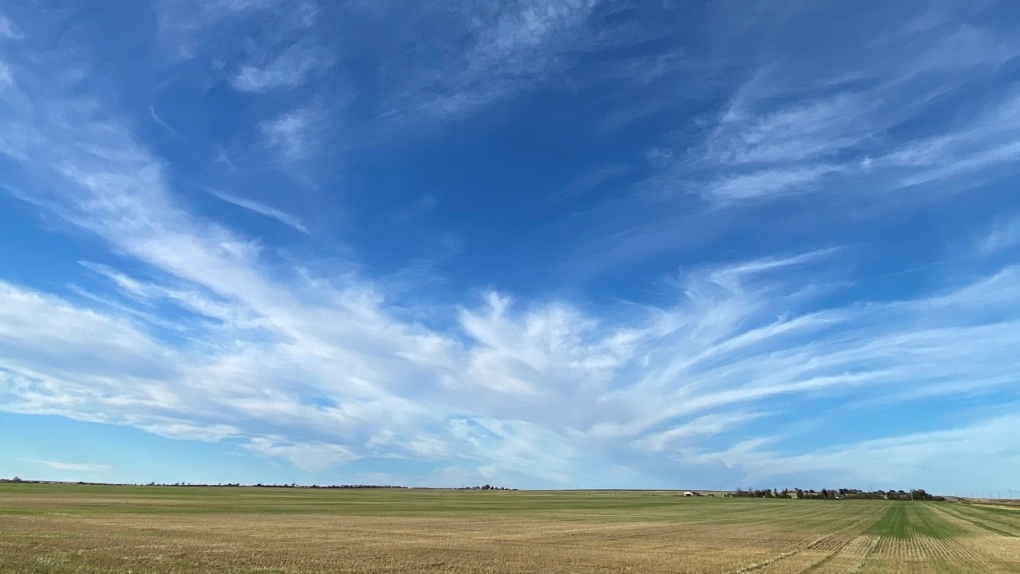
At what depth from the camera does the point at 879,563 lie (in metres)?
31.0

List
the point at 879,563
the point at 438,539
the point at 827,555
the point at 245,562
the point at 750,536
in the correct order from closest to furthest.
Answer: the point at 245,562 → the point at 879,563 → the point at 827,555 → the point at 438,539 → the point at 750,536

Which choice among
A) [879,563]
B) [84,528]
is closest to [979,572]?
[879,563]

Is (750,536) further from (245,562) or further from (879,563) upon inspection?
(245,562)

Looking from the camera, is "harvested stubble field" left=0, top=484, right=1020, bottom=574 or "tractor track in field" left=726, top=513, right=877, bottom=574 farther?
"tractor track in field" left=726, top=513, right=877, bottom=574

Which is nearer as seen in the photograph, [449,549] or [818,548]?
[449,549]

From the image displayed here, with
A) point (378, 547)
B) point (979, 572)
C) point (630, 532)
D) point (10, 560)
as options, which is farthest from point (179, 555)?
point (979, 572)

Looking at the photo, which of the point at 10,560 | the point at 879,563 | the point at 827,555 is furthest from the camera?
the point at 827,555

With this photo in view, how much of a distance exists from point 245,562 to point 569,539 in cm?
2220

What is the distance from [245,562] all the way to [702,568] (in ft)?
68.1

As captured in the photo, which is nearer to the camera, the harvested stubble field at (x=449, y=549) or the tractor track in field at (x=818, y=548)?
the harvested stubble field at (x=449, y=549)

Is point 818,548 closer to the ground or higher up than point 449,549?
higher up

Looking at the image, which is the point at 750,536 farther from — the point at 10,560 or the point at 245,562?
the point at 10,560

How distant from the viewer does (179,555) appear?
1122 inches

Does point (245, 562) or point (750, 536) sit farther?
point (750, 536)
